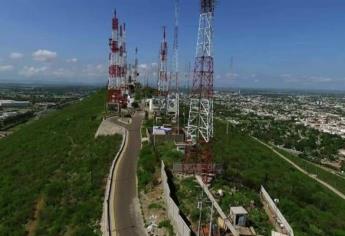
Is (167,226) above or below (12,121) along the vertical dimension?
above

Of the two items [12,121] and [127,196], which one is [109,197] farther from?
[12,121]

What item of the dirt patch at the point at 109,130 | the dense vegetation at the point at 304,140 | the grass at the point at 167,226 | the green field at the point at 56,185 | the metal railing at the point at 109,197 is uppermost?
the dirt patch at the point at 109,130

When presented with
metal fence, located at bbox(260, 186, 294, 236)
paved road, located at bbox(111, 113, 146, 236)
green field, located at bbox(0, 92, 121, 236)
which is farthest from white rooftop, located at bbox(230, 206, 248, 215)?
green field, located at bbox(0, 92, 121, 236)

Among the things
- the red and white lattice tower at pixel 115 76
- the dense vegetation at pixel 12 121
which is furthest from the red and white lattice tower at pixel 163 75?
the dense vegetation at pixel 12 121

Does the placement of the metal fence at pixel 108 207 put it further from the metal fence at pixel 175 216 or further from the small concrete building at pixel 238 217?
the small concrete building at pixel 238 217

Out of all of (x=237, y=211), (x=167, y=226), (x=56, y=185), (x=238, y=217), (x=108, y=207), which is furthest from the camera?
(x=56, y=185)

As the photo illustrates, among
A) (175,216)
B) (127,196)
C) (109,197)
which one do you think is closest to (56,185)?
(109,197)
